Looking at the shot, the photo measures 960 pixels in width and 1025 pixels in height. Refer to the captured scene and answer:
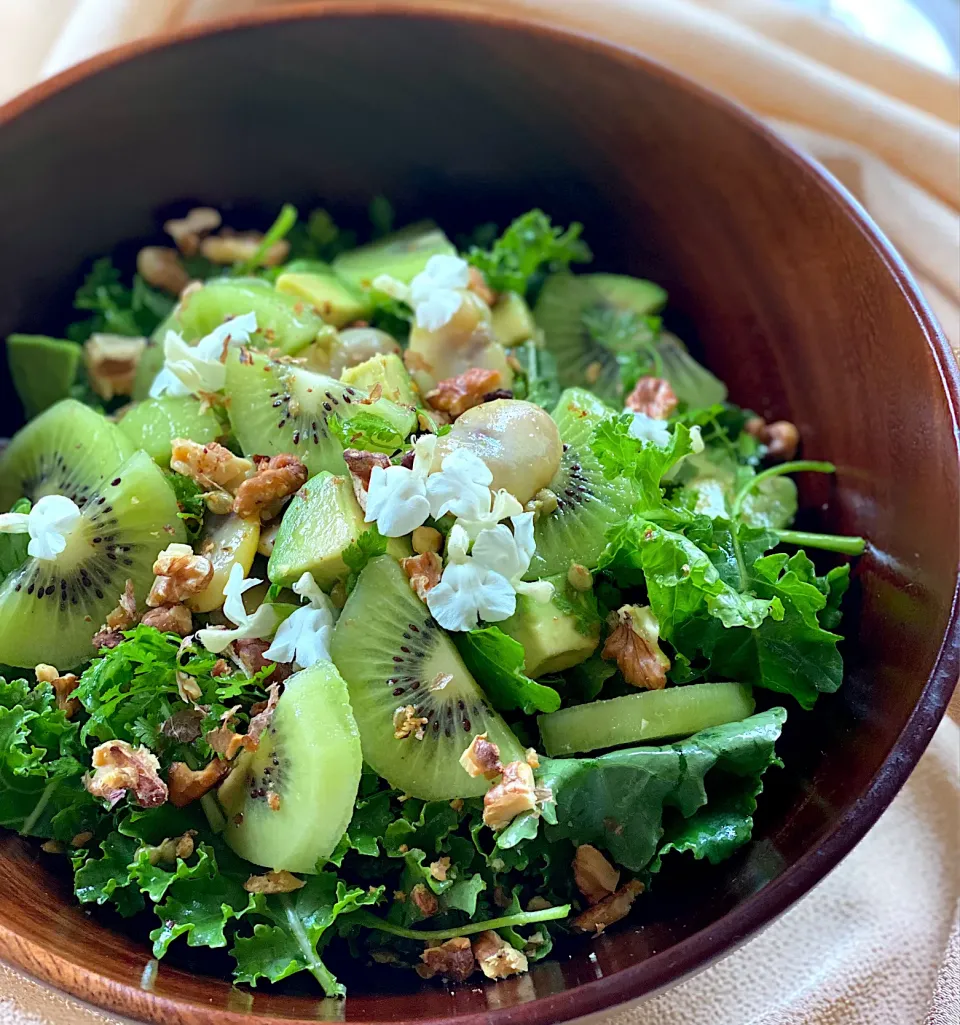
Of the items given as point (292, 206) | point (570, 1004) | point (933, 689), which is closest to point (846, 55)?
point (292, 206)

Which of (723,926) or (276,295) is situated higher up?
(276,295)

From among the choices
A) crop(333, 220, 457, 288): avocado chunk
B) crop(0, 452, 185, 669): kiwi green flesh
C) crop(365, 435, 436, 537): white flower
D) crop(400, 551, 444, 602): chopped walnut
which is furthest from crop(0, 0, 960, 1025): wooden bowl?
crop(365, 435, 436, 537): white flower

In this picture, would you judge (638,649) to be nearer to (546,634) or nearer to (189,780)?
(546,634)

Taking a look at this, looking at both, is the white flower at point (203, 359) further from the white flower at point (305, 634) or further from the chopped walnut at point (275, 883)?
the chopped walnut at point (275, 883)

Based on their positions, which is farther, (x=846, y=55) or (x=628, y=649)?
(x=846, y=55)

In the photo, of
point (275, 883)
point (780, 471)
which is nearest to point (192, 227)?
point (780, 471)

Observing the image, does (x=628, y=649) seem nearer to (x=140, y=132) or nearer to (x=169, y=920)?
(x=169, y=920)

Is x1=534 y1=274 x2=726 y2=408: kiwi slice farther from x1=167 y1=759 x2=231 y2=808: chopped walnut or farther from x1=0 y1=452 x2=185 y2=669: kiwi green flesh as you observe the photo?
x1=167 y1=759 x2=231 y2=808: chopped walnut
